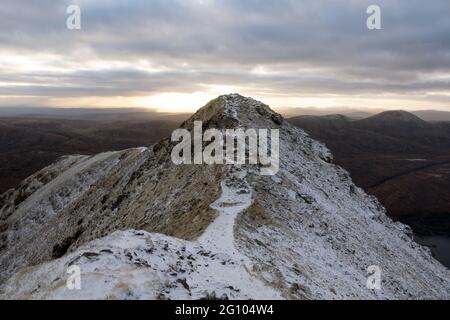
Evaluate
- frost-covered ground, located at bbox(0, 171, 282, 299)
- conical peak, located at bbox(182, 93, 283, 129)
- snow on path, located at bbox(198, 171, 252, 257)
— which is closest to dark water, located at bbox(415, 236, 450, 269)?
conical peak, located at bbox(182, 93, 283, 129)

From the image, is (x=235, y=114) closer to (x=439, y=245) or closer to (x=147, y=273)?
(x=147, y=273)

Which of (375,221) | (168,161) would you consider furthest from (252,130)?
(375,221)

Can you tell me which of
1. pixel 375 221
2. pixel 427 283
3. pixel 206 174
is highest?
pixel 206 174

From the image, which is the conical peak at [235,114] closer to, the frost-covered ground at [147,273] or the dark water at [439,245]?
the frost-covered ground at [147,273]

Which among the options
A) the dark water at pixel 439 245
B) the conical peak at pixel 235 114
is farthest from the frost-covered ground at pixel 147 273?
the dark water at pixel 439 245

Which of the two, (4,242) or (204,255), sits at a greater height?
(204,255)

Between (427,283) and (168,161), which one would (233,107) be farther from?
(427,283)

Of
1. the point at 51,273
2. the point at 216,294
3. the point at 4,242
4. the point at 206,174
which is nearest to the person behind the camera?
the point at 216,294

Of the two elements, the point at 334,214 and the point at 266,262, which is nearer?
the point at 266,262
